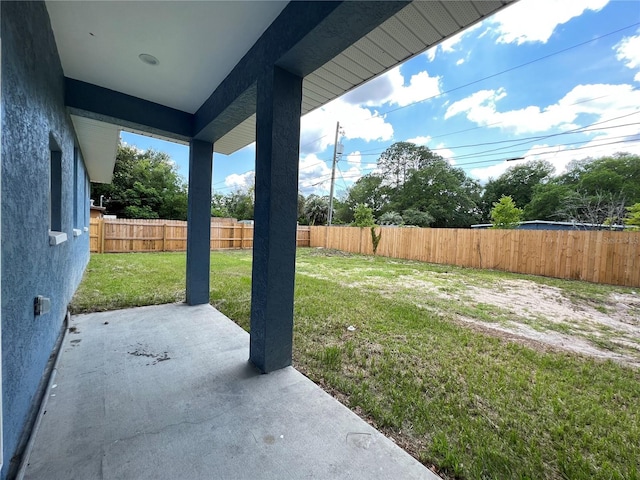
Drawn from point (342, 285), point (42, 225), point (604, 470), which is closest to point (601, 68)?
point (342, 285)

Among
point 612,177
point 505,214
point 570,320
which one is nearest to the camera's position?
point 570,320

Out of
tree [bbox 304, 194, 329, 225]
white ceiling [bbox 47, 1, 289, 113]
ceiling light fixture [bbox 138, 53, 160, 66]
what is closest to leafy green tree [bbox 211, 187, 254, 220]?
tree [bbox 304, 194, 329, 225]

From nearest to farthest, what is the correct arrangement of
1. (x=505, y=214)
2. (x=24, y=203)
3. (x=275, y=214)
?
(x=24, y=203), (x=275, y=214), (x=505, y=214)

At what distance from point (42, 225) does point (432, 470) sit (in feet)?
9.96

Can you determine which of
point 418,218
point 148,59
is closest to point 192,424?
point 148,59

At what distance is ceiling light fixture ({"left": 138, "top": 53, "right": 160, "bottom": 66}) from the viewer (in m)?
2.47

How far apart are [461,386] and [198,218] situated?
3670 millimetres

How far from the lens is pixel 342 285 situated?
598 centimetres

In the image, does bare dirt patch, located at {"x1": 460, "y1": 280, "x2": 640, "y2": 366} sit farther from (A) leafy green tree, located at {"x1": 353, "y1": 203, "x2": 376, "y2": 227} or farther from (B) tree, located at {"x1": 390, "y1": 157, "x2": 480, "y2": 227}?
(B) tree, located at {"x1": 390, "y1": 157, "x2": 480, "y2": 227}

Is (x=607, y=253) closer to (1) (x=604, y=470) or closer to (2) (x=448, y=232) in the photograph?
(2) (x=448, y=232)

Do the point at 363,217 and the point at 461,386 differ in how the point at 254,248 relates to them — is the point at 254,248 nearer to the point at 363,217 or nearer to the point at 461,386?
the point at 461,386

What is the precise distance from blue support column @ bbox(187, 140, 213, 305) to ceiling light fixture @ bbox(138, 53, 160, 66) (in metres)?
1.18

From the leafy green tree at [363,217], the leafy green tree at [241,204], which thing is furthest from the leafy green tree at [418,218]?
the leafy green tree at [241,204]

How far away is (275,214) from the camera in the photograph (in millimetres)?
2123
